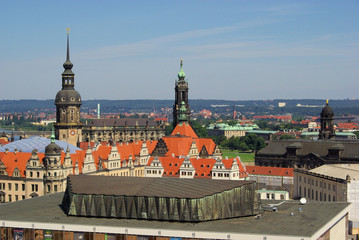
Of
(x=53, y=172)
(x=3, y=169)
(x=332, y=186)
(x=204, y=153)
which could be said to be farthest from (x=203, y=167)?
(x=3, y=169)

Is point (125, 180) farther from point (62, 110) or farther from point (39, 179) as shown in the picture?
point (62, 110)

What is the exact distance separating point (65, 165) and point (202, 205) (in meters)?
41.7

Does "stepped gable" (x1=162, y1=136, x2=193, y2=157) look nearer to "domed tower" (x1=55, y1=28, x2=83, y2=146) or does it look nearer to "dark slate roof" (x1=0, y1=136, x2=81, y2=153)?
"dark slate roof" (x1=0, y1=136, x2=81, y2=153)

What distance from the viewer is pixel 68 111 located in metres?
158

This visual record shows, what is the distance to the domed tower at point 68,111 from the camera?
157750 mm

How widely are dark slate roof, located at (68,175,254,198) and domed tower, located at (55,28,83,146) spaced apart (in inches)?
3007

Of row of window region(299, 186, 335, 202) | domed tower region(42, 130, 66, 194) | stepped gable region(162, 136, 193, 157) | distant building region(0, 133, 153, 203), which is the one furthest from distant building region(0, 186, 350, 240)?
stepped gable region(162, 136, 193, 157)

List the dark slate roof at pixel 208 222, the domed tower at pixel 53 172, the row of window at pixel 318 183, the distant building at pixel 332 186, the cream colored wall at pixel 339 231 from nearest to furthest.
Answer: the dark slate roof at pixel 208 222
the cream colored wall at pixel 339 231
the distant building at pixel 332 186
the row of window at pixel 318 183
the domed tower at pixel 53 172

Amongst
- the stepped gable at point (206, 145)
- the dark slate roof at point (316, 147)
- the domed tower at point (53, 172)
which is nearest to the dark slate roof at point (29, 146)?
the domed tower at point (53, 172)

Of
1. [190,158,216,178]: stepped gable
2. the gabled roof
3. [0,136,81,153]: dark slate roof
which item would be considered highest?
the gabled roof

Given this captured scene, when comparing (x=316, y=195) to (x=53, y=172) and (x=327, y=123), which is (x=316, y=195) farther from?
(x=327, y=123)

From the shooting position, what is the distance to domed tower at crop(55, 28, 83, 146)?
518 ft

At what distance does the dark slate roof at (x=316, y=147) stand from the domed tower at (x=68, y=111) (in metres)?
43.4

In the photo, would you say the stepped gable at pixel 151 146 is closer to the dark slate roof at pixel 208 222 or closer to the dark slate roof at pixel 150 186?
the dark slate roof at pixel 150 186
